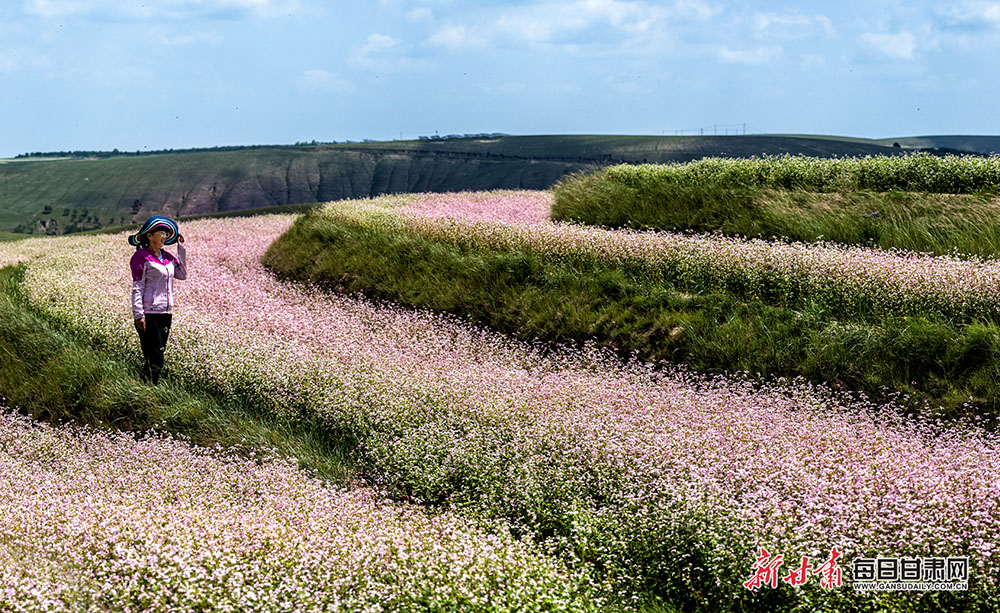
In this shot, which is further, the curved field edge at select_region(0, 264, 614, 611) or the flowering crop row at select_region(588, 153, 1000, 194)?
the flowering crop row at select_region(588, 153, 1000, 194)

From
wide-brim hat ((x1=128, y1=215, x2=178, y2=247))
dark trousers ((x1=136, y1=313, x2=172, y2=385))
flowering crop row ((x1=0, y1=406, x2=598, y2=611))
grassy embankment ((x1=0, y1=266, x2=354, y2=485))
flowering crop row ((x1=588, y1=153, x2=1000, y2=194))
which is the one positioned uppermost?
flowering crop row ((x1=588, y1=153, x2=1000, y2=194))

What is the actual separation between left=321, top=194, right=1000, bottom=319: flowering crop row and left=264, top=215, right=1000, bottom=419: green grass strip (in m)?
0.30

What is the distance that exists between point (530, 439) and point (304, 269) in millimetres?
11116

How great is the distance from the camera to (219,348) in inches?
429

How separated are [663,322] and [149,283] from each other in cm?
667

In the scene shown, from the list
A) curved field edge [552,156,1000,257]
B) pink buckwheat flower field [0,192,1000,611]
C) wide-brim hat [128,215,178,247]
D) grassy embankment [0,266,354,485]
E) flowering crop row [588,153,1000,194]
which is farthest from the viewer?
flowering crop row [588,153,1000,194]

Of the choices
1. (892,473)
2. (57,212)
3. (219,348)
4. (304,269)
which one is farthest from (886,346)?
(57,212)

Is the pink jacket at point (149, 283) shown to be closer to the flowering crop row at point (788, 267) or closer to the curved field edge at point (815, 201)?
the flowering crop row at point (788, 267)

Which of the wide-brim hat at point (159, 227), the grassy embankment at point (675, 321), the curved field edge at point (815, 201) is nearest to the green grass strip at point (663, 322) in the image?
the grassy embankment at point (675, 321)

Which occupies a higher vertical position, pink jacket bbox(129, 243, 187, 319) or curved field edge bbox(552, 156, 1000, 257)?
curved field edge bbox(552, 156, 1000, 257)

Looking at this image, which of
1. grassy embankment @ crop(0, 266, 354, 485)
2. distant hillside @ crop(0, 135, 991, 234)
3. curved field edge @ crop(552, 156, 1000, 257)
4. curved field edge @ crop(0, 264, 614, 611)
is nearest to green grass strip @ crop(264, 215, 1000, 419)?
curved field edge @ crop(552, 156, 1000, 257)

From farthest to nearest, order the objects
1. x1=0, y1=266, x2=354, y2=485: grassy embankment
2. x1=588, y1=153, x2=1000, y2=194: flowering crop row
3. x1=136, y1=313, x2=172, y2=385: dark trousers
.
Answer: x1=588, y1=153, x2=1000, y2=194: flowering crop row, x1=136, y1=313, x2=172, y2=385: dark trousers, x1=0, y1=266, x2=354, y2=485: grassy embankment

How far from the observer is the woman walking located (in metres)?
10.0

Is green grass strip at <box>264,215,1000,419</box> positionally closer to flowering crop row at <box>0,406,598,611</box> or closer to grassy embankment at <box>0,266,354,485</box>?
grassy embankment at <box>0,266,354,485</box>
